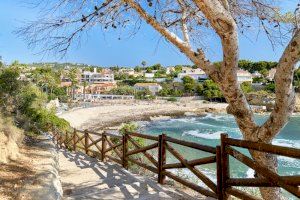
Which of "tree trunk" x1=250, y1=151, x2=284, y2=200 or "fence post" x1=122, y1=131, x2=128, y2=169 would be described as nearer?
"tree trunk" x1=250, y1=151, x2=284, y2=200

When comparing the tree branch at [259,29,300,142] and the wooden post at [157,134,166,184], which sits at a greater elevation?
the tree branch at [259,29,300,142]

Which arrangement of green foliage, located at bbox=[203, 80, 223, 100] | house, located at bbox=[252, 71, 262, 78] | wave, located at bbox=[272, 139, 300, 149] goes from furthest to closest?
house, located at bbox=[252, 71, 262, 78]
green foliage, located at bbox=[203, 80, 223, 100]
wave, located at bbox=[272, 139, 300, 149]

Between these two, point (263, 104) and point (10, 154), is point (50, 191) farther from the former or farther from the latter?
point (263, 104)

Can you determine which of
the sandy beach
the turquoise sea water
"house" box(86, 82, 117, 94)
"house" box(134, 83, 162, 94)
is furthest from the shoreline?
"house" box(86, 82, 117, 94)

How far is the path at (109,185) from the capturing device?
5.75m

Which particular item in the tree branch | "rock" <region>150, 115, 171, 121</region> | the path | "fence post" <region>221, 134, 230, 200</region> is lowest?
"rock" <region>150, 115, 171, 121</region>

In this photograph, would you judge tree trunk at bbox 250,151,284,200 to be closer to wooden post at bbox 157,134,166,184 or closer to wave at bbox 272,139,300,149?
wooden post at bbox 157,134,166,184

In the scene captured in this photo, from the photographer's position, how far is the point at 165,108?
76062 mm

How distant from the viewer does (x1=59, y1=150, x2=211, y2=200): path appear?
5.75 m

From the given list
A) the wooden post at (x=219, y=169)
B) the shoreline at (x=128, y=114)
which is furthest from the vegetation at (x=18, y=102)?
the shoreline at (x=128, y=114)

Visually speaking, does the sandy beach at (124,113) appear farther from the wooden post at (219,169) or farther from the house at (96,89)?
the wooden post at (219,169)

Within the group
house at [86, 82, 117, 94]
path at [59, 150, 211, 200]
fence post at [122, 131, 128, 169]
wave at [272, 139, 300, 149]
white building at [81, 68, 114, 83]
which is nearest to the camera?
path at [59, 150, 211, 200]

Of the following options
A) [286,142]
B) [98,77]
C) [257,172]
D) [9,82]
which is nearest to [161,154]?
[257,172]

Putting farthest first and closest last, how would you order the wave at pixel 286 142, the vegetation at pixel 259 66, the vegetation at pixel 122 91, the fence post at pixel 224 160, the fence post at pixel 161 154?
the vegetation at pixel 122 91 → the vegetation at pixel 259 66 → the wave at pixel 286 142 → the fence post at pixel 161 154 → the fence post at pixel 224 160
